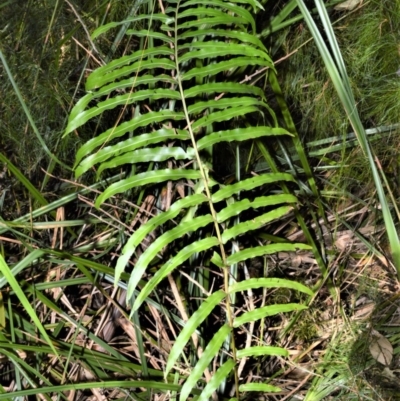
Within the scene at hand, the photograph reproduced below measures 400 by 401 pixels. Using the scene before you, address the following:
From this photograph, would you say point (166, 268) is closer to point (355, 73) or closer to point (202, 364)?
point (202, 364)

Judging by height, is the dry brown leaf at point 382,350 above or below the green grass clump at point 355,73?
below

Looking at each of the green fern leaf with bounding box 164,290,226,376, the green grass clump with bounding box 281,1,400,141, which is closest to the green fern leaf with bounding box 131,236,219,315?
the green fern leaf with bounding box 164,290,226,376

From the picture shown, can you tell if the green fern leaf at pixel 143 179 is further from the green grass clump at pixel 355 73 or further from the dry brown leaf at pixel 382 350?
the dry brown leaf at pixel 382 350

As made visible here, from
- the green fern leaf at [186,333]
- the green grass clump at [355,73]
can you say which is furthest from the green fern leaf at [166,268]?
the green grass clump at [355,73]

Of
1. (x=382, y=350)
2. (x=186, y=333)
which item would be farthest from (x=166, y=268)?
(x=382, y=350)

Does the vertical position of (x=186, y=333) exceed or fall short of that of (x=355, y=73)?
it falls short

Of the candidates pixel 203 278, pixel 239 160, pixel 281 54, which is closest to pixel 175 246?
pixel 203 278

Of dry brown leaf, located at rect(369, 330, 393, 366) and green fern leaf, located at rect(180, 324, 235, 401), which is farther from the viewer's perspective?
dry brown leaf, located at rect(369, 330, 393, 366)

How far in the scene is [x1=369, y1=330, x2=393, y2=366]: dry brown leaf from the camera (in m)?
1.00

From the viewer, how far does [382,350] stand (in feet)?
3.30

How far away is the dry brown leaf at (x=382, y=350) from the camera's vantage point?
100cm

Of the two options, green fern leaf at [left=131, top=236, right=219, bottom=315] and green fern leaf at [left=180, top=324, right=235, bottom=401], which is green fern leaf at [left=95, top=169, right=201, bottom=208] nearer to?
green fern leaf at [left=131, top=236, right=219, bottom=315]

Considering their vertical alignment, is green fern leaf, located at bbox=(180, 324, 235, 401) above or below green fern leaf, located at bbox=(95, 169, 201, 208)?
below

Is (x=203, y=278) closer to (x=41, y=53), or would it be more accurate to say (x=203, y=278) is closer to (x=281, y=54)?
(x=281, y=54)
